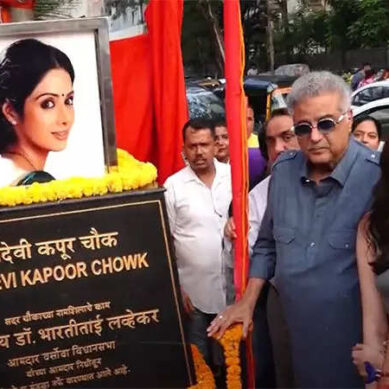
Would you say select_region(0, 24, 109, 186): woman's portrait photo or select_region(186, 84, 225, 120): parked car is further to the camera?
select_region(186, 84, 225, 120): parked car

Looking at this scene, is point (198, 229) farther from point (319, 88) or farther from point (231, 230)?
point (319, 88)

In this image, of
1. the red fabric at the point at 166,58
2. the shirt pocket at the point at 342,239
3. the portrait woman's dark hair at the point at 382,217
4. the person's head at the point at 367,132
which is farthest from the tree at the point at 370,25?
the portrait woman's dark hair at the point at 382,217

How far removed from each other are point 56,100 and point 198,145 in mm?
1057

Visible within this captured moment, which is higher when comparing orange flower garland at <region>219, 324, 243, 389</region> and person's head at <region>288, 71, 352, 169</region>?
person's head at <region>288, 71, 352, 169</region>

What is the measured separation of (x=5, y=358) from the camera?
245 cm

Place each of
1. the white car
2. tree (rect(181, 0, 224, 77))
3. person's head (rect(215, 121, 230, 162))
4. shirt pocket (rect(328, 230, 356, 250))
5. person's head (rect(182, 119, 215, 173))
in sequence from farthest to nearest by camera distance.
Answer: tree (rect(181, 0, 224, 77)), the white car, person's head (rect(215, 121, 230, 162)), person's head (rect(182, 119, 215, 173)), shirt pocket (rect(328, 230, 356, 250))

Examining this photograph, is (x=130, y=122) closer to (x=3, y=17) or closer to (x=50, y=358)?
(x=3, y=17)

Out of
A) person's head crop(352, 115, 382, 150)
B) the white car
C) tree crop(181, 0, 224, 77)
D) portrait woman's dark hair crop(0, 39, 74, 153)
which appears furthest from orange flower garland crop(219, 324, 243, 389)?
the white car

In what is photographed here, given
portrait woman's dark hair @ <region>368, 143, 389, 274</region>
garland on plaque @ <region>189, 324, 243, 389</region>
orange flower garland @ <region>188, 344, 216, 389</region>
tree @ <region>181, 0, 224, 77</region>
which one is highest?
tree @ <region>181, 0, 224, 77</region>

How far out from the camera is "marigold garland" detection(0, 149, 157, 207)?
243 centimetres

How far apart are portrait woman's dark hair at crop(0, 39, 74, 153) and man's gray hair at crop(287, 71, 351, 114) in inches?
31.9

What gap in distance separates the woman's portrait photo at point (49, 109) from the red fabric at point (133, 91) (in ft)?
2.61

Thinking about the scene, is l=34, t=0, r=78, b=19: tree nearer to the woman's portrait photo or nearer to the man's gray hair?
the woman's portrait photo

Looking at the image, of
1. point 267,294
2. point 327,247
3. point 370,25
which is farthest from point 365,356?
point 370,25
